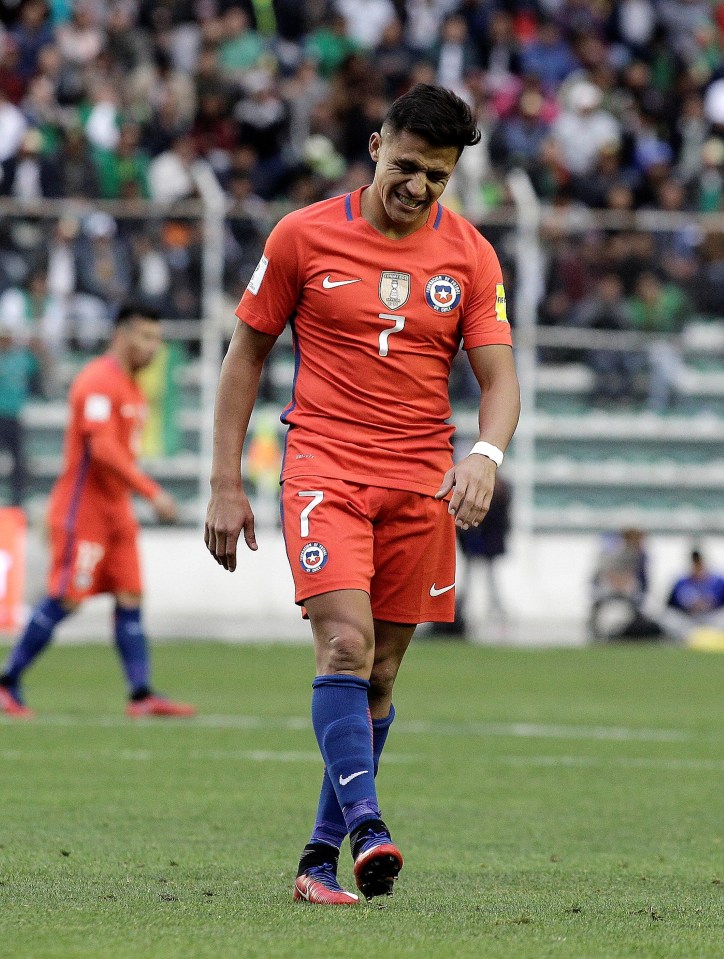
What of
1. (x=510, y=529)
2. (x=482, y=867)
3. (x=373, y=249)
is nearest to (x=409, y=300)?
(x=373, y=249)

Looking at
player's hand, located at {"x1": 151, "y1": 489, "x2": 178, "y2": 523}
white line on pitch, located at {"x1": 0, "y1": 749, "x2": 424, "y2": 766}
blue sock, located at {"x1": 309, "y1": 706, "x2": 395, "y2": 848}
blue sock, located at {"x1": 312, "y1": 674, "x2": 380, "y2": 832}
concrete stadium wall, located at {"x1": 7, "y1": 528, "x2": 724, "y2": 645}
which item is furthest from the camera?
concrete stadium wall, located at {"x1": 7, "y1": 528, "x2": 724, "y2": 645}

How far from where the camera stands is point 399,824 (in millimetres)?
6887

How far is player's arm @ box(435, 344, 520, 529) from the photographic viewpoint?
491cm

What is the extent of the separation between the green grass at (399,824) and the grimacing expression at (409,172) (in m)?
1.90

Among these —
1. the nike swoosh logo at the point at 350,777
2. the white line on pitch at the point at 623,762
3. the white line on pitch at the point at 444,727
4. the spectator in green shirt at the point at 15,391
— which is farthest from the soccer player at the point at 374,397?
the spectator in green shirt at the point at 15,391

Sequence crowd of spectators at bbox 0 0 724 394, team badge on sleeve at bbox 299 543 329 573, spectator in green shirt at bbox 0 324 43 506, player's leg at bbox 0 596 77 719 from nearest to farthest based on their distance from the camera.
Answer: team badge on sleeve at bbox 299 543 329 573 → player's leg at bbox 0 596 77 719 → spectator in green shirt at bbox 0 324 43 506 → crowd of spectators at bbox 0 0 724 394

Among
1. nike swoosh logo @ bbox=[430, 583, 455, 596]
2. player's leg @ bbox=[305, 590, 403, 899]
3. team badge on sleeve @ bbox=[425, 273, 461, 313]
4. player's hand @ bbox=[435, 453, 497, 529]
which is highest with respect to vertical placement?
team badge on sleeve @ bbox=[425, 273, 461, 313]

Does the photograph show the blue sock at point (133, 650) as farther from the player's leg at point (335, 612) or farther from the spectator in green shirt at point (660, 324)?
the spectator in green shirt at point (660, 324)

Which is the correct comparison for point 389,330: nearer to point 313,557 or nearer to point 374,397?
point 374,397

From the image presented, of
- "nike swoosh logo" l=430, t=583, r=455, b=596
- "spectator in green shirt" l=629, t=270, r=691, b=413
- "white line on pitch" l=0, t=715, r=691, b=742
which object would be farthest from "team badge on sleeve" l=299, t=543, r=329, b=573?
Answer: "spectator in green shirt" l=629, t=270, r=691, b=413

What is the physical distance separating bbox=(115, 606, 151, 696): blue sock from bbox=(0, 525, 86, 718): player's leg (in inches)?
12.0

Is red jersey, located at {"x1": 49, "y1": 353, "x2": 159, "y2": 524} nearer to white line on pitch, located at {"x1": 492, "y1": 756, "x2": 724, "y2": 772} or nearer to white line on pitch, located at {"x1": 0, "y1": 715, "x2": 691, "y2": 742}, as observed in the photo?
white line on pitch, located at {"x1": 0, "y1": 715, "x2": 691, "y2": 742}

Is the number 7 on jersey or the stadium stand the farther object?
the stadium stand

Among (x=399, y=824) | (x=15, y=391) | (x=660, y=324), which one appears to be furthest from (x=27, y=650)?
(x=660, y=324)
